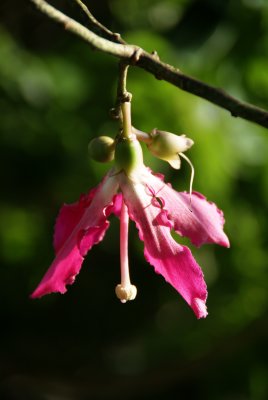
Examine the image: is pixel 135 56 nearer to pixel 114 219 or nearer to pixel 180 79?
pixel 180 79

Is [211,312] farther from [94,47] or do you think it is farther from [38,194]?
[94,47]

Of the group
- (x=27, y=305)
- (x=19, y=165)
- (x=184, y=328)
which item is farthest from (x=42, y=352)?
(x=19, y=165)

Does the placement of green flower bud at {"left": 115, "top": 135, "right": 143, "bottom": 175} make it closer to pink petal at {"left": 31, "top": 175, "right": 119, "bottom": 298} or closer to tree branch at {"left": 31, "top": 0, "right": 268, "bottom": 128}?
pink petal at {"left": 31, "top": 175, "right": 119, "bottom": 298}

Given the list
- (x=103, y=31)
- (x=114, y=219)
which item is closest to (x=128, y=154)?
(x=103, y=31)

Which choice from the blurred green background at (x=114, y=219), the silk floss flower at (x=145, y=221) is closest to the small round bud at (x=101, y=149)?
the silk floss flower at (x=145, y=221)

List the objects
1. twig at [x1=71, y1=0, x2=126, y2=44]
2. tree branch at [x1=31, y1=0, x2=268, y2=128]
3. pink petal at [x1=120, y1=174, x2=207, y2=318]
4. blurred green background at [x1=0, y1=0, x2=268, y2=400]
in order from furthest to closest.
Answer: blurred green background at [x1=0, y1=0, x2=268, y2=400] → pink petal at [x1=120, y1=174, x2=207, y2=318] → twig at [x1=71, y1=0, x2=126, y2=44] → tree branch at [x1=31, y1=0, x2=268, y2=128]

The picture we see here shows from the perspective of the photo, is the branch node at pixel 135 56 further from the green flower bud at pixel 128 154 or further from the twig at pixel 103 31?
the green flower bud at pixel 128 154

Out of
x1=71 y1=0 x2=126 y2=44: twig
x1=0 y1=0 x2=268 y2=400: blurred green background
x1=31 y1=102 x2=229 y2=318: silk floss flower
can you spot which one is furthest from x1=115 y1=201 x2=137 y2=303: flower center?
x1=0 y1=0 x2=268 y2=400: blurred green background
